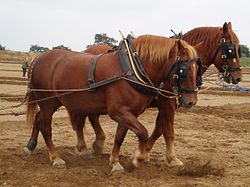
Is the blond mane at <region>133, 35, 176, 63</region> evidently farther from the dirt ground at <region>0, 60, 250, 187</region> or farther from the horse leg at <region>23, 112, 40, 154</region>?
the horse leg at <region>23, 112, 40, 154</region>

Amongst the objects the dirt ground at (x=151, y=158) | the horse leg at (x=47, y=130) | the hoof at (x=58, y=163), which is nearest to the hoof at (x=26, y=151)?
the dirt ground at (x=151, y=158)

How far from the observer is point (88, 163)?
7266mm

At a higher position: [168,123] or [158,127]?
[168,123]

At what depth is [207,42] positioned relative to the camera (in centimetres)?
725

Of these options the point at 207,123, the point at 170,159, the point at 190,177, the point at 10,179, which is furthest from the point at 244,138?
the point at 10,179

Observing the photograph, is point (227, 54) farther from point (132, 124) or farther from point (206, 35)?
point (132, 124)

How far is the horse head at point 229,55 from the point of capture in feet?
23.2

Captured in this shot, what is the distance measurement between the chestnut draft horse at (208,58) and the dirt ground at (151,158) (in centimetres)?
48

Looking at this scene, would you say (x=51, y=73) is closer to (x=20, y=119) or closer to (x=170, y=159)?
(x=170, y=159)

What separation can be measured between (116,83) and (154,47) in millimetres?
737

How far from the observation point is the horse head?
278 inches

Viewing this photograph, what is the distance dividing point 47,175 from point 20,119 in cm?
584

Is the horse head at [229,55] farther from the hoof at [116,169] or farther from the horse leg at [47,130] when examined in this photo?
the horse leg at [47,130]

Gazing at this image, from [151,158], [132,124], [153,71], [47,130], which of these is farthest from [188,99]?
[47,130]
